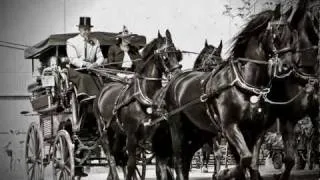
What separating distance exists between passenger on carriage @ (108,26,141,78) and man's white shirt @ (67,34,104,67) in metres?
0.15

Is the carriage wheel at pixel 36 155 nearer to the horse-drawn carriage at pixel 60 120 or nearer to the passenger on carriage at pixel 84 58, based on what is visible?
the horse-drawn carriage at pixel 60 120

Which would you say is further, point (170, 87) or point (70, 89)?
point (70, 89)

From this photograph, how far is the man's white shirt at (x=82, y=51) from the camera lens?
22.6ft

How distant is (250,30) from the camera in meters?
5.05

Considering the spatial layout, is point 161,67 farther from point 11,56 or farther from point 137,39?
point 11,56

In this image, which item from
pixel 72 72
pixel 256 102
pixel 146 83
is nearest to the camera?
pixel 256 102

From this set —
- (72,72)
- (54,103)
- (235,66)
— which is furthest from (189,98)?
(54,103)

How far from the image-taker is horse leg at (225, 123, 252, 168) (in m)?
4.70

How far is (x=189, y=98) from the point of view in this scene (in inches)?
220

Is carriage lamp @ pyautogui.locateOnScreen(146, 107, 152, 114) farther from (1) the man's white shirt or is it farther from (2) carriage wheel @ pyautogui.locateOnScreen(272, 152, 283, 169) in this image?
(2) carriage wheel @ pyautogui.locateOnScreen(272, 152, 283, 169)

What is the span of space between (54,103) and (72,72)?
59 cm

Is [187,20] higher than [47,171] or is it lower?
higher

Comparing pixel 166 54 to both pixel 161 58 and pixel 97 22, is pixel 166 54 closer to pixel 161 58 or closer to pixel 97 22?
pixel 161 58

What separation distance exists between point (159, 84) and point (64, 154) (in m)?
1.46
